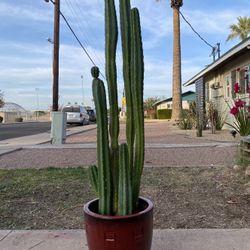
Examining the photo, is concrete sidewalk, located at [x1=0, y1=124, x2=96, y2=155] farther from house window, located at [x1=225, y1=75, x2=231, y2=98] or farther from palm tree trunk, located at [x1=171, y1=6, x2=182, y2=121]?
palm tree trunk, located at [x1=171, y1=6, x2=182, y2=121]

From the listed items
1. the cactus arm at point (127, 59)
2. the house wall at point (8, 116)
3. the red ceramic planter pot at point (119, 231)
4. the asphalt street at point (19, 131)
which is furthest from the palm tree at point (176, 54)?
the house wall at point (8, 116)

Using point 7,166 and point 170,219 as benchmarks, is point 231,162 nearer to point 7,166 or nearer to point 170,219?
point 170,219

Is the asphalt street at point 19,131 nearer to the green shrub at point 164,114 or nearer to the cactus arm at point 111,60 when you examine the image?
the cactus arm at point 111,60

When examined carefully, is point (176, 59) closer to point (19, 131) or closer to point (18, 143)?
point (19, 131)

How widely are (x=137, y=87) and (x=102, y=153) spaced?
61 centimetres

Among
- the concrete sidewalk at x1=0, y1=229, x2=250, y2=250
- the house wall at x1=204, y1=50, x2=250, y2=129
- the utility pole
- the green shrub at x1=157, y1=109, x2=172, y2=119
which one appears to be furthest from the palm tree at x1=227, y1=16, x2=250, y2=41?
the concrete sidewalk at x1=0, y1=229, x2=250, y2=250

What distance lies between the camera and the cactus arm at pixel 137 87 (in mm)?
3344

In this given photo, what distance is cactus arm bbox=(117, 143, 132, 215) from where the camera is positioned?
310cm

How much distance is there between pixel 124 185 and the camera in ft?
10.3

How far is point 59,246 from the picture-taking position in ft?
12.8

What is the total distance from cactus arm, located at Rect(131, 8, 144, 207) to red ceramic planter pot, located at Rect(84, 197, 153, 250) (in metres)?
0.40

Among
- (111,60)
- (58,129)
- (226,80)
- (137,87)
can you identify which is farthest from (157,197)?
(226,80)

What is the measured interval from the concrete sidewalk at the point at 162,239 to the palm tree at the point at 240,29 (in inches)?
1643

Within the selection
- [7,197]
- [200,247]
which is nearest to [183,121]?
[7,197]
